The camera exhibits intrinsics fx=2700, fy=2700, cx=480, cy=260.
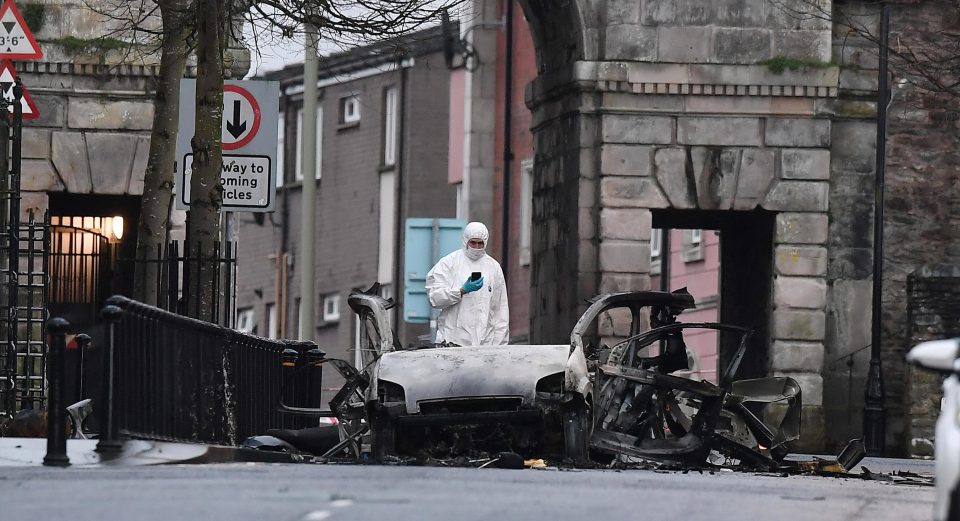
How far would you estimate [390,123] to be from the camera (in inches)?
2544

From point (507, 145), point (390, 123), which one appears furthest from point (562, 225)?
point (390, 123)

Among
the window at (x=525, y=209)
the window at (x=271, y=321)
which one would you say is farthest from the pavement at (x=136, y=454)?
the window at (x=271, y=321)

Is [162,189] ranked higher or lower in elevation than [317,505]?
higher

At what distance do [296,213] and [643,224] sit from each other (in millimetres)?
39213

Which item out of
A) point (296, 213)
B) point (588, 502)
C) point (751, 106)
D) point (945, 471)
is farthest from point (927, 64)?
point (296, 213)

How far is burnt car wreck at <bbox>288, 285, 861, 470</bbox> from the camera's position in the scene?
18062 millimetres

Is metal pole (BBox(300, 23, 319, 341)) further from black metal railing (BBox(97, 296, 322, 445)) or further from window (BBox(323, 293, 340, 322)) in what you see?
black metal railing (BBox(97, 296, 322, 445))

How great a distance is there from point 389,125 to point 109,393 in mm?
48295

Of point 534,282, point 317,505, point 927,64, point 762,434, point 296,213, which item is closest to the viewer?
point 317,505

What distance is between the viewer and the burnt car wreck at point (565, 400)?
18.1 meters

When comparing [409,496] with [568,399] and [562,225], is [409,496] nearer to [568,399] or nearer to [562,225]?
[568,399]

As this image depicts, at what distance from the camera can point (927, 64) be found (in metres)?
27.6

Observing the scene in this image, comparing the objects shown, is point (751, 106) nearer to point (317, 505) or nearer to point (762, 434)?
point (762, 434)

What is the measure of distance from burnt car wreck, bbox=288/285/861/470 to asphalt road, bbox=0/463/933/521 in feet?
3.65
